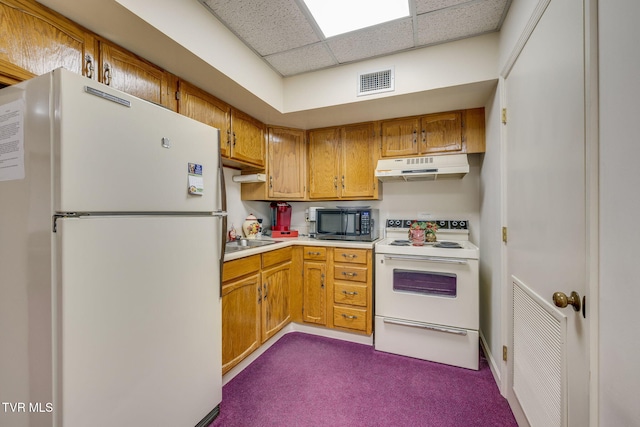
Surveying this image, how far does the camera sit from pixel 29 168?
92cm

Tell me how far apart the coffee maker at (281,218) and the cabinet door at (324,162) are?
37 centimetres

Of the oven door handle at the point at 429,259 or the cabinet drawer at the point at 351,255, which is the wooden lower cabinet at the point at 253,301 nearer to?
the cabinet drawer at the point at 351,255

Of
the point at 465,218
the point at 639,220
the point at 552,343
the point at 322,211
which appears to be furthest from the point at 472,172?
the point at 639,220

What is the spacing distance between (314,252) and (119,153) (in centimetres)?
179

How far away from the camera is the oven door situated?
6.62 feet

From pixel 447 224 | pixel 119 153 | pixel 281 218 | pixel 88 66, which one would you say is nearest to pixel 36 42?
pixel 88 66

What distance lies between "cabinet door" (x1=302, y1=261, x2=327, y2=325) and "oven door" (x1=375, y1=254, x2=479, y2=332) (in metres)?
0.52

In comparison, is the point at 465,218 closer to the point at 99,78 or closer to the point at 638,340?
the point at 638,340

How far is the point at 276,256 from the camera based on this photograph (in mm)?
2346

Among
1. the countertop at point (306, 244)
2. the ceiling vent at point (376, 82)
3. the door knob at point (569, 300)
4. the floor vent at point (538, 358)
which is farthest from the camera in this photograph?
the ceiling vent at point (376, 82)

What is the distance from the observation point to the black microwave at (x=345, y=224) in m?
2.54

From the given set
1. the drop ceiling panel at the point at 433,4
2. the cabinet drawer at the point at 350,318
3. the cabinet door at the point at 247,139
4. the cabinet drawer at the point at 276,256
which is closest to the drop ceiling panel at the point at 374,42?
the drop ceiling panel at the point at 433,4

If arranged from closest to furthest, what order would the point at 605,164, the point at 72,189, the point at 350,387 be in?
the point at 605,164 < the point at 72,189 < the point at 350,387

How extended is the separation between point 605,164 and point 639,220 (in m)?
0.21
